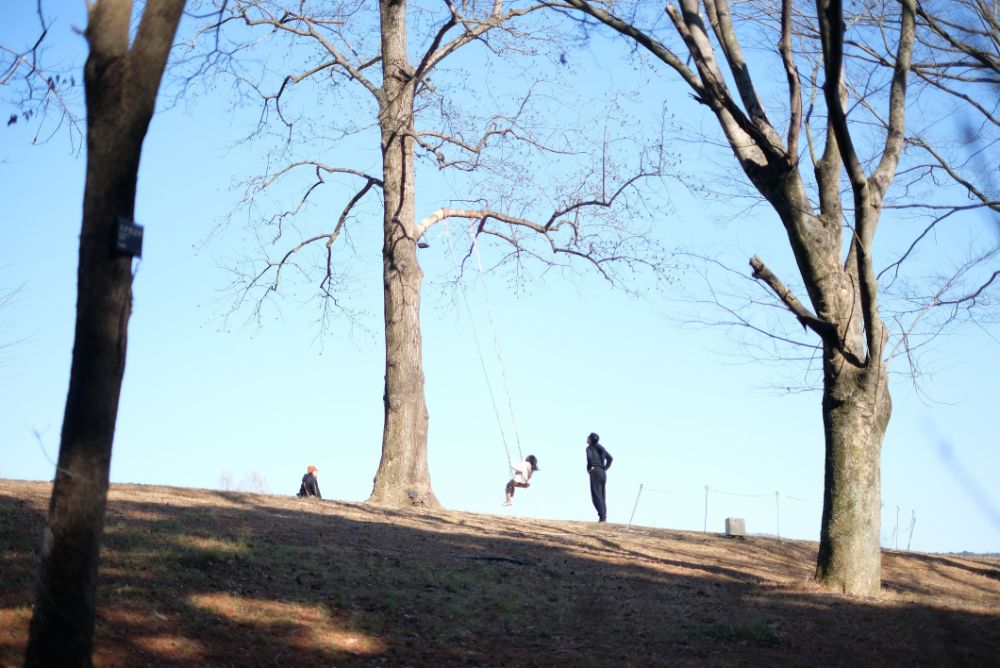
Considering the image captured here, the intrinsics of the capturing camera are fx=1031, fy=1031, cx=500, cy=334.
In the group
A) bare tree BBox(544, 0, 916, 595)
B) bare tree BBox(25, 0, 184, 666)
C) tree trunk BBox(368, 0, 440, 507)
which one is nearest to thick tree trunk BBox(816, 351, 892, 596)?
bare tree BBox(544, 0, 916, 595)

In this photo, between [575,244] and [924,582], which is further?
[575,244]

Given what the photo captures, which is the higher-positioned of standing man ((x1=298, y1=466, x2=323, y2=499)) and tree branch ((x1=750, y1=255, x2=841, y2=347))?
tree branch ((x1=750, y1=255, x2=841, y2=347))

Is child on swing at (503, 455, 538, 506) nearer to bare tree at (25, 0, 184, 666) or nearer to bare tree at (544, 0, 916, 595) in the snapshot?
bare tree at (544, 0, 916, 595)

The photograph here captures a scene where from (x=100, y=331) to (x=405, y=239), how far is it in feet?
40.5

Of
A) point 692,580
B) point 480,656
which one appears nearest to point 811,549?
point 692,580

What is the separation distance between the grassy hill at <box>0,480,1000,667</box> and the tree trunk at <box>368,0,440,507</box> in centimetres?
375

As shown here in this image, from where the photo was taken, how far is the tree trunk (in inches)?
672

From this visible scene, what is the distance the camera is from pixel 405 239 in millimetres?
18016

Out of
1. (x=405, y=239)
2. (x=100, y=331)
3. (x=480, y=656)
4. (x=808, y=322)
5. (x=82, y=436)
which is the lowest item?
(x=480, y=656)

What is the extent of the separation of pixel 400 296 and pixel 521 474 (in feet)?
16.2

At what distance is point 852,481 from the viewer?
1118cm

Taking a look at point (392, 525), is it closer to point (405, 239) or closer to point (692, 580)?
point (692, 580)

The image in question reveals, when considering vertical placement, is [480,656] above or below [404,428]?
below

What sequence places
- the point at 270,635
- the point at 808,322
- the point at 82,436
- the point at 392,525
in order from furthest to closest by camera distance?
the point at 392,525, the point at 808,322, the point at 270,635, the point at 82,436
